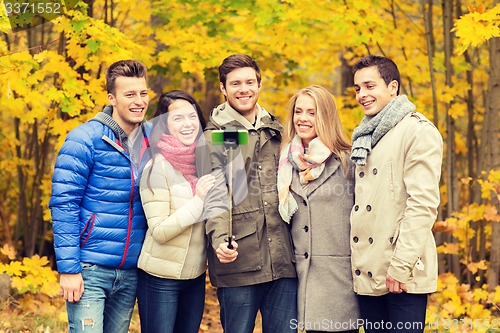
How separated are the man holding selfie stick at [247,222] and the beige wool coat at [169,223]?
0.10m

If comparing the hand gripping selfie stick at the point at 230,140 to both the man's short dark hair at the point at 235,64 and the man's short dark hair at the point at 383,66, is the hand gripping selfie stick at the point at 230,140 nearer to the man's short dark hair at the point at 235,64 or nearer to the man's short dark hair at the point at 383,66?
the man's short dark hair at the point at 235,64

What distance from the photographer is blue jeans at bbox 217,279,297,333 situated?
3377 mm

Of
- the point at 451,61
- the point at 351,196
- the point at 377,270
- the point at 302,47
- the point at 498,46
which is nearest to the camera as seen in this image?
the point at 377,270

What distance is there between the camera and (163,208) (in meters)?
3.35

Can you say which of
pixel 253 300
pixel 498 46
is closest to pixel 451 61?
pixel 498 46

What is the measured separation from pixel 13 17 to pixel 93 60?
0.88 meters

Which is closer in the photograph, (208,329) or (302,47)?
(208,329)

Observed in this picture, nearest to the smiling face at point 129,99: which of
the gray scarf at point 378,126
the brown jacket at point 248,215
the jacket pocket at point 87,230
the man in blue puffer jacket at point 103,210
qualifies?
the man in blue puffer jacket at point 103,210

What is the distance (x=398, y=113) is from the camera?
10.4ft

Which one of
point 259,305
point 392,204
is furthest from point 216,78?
point 392,204

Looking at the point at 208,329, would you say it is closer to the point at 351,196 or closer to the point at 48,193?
the point at 48,193

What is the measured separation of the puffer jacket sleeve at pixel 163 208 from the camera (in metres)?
3.31

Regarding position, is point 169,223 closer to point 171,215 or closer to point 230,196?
point 171,215

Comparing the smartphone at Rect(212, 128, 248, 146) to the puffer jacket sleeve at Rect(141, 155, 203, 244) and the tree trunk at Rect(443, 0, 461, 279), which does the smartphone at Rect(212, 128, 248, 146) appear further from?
the tree trunk at Rect(443, 0, 461, 279)
